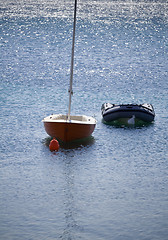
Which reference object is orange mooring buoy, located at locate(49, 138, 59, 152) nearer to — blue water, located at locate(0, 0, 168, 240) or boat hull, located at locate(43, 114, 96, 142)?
blue water, located at locate(0, 0, 168, 240)

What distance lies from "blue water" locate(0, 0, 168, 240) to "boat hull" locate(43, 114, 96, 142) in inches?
19.9

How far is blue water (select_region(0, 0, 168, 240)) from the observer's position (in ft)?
58.4

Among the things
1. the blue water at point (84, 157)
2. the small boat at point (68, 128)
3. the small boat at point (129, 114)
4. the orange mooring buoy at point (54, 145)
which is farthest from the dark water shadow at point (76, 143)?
the small boat at point (129, 114)

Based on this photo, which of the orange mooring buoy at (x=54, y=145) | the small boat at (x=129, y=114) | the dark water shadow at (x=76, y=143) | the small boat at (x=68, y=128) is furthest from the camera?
the small boat at (x=129, y=114)

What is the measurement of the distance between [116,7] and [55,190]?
365 ft

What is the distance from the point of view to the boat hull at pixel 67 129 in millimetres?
24938

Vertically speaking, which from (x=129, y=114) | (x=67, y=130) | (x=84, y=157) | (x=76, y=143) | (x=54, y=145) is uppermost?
(x=129, y=114)

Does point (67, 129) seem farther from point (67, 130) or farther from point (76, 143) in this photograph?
point (76, 143)

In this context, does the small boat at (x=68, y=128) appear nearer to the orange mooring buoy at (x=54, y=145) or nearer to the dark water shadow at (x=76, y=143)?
the dark water shadow at (x=76, y=143)

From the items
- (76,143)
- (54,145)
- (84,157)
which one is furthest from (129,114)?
(54,145)

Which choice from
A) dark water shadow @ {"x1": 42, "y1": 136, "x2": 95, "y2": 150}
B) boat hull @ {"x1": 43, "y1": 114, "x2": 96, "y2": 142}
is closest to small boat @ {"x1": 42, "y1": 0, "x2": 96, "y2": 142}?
boat hull @ {"x1": 43, "y1": 114, "x2": 96, "y2": 142}

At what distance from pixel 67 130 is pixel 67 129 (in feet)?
0.18

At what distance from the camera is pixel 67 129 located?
81.8 ft

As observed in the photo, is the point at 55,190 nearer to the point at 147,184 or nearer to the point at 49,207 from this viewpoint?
the point at 49,207
